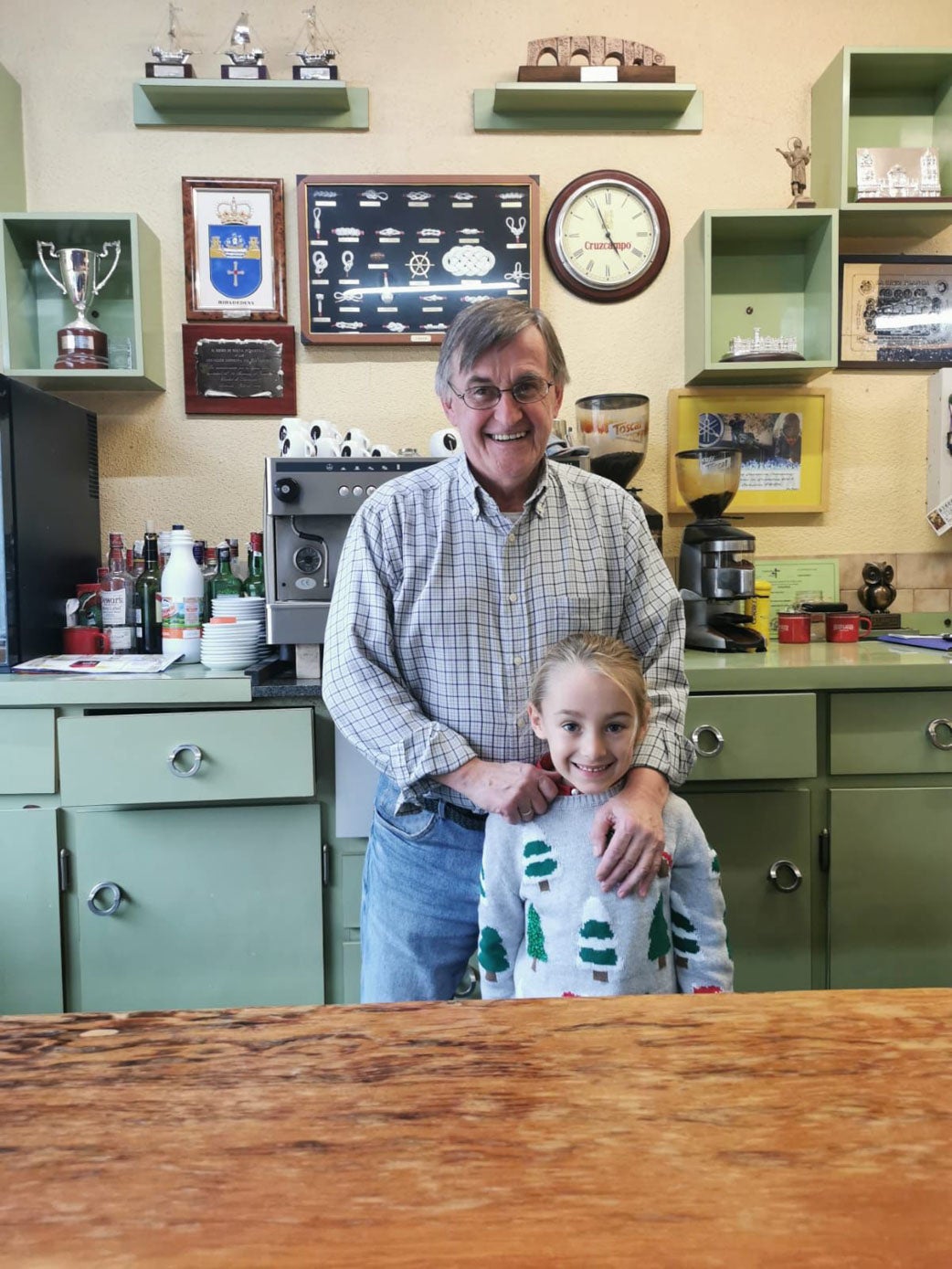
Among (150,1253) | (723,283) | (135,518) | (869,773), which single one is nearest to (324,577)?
(135,518)

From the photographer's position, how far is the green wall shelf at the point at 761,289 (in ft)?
7.95

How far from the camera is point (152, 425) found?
8.47 ft

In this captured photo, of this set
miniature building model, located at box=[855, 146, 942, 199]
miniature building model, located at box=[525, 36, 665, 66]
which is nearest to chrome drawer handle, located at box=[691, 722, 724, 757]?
miniature building model, located at box=[855, 146, 942, 199]

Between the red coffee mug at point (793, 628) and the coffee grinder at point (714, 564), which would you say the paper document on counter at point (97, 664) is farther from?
the red coffee mug at point (793, 628)

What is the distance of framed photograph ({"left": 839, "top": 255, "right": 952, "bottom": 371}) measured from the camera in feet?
8.70

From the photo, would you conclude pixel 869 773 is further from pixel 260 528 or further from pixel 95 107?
pixel 95 107

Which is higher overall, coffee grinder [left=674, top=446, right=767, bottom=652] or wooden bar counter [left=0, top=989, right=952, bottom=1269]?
coffee grinder [left=674, top=446, right=767, bottom=652]

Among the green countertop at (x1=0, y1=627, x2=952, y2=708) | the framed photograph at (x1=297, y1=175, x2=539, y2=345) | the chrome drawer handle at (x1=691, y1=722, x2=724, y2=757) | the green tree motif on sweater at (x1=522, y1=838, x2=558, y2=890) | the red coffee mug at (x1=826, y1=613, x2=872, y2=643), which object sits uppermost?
the framed photograph at (x1=297, y1=175, x2=539, y2=345)

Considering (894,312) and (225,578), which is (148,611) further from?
(894,312)

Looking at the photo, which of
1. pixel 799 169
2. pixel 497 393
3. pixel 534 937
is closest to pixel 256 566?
pixel 497 393

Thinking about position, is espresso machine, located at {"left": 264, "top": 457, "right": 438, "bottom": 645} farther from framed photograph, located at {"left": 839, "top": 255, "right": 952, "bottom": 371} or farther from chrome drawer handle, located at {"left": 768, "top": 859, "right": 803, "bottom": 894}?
framed photograph, located at {"left": 839, "top": 255, "right": 952, "bottom": 371}

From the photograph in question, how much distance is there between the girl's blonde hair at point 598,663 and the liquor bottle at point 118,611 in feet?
4.50

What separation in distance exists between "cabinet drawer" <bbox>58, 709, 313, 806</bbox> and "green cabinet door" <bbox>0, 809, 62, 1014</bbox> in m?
0.11

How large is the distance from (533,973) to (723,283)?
214 cm
